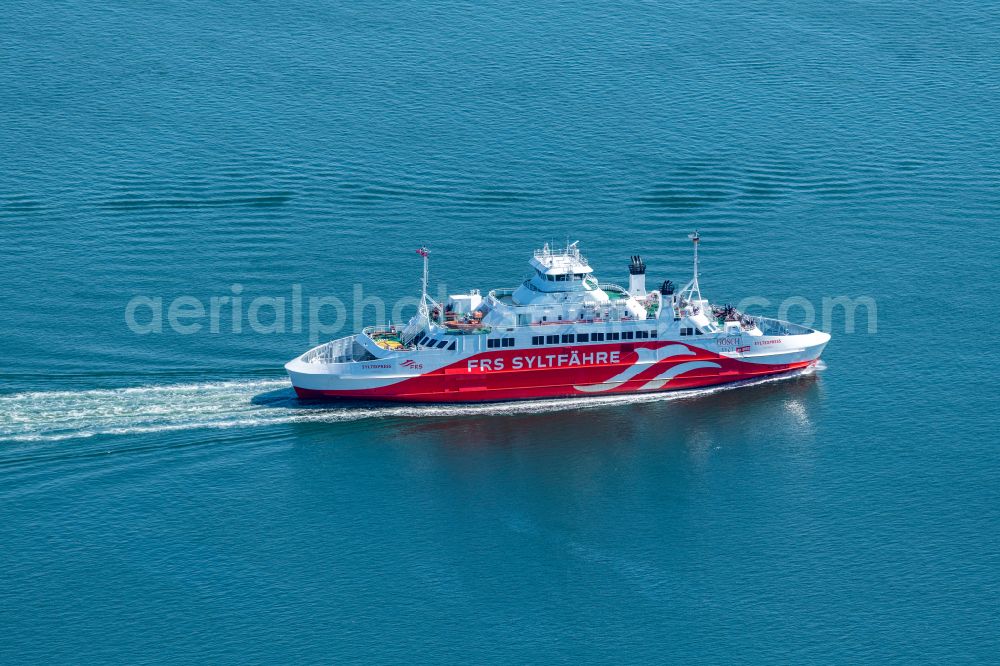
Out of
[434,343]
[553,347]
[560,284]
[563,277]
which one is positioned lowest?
[553,347]

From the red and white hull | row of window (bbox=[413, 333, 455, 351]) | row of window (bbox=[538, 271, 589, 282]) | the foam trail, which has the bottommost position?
the foam trail

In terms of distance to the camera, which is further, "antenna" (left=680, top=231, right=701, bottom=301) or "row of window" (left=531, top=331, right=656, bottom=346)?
"antenna" (left=680, top=231, right=701, bottom=301)

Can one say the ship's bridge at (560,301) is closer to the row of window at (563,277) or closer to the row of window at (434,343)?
the row of window at (563,277)

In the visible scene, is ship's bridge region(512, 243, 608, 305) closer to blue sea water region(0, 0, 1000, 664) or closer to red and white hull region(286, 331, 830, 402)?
red and white hull region(286, 331, 830, 402)

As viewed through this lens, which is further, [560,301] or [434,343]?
[560,301]

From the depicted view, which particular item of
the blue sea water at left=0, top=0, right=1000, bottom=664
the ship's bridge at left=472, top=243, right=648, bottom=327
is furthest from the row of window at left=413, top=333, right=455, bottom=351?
the blue sea water at left=0, top=0, right=1000, bottom=664

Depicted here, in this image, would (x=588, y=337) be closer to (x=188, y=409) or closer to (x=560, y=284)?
(x=560, y=284)

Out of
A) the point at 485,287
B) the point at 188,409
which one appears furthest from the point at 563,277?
the point at 188,409

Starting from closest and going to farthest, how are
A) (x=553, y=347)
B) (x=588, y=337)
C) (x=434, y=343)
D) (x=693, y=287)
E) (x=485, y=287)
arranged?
(x=434, y=343), (x=553, y=347), (x=588, y=337), (x=693, y=287), (x=485, y=287)

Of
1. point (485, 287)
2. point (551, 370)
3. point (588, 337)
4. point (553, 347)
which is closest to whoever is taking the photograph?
point (553, 347)
